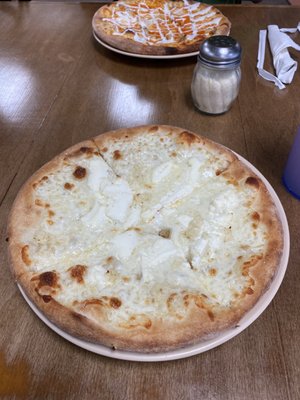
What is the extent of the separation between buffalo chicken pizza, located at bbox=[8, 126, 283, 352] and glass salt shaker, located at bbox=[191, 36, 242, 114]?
0.29m

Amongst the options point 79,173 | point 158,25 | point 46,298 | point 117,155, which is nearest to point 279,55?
point 158,25

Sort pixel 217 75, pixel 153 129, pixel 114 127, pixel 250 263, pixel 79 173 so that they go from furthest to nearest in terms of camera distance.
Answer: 1. pixel 114 127
2. pixel 217 75
3. pixel 153 129
4. pixel 79 173
5. pixel 250 263

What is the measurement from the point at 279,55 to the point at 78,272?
1353 millimetres

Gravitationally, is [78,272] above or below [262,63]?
above

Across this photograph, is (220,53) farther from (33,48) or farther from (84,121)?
(33,48)

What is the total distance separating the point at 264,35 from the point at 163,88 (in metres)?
0.67

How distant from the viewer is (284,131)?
53.7 inches

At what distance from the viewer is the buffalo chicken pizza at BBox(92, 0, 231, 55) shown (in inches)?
65.5

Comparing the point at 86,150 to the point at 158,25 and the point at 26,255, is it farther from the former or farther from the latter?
the point at 158,25

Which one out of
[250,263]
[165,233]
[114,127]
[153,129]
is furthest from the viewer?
[114,127]

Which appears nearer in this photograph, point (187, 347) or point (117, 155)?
point (187, 347)

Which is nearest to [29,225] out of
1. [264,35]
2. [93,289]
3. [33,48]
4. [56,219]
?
[56,219]

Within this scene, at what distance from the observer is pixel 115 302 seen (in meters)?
0.81

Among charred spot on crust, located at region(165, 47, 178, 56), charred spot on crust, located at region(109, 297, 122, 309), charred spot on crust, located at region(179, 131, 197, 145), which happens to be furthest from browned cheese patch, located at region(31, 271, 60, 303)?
charred spot on crust, located at region(165, 47, 178, 56)
